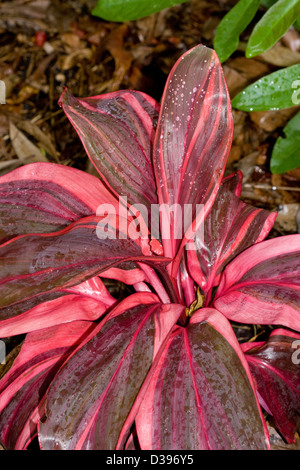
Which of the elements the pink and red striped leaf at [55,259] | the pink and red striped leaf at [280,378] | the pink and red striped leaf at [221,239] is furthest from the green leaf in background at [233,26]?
the pink and red striped leaf at [280,378]

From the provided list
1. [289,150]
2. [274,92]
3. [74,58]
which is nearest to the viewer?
[274,92]

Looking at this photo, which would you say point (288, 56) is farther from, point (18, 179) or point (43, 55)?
point (18, 179)

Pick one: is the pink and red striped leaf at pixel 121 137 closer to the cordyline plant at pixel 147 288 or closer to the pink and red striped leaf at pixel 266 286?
the cordyline plant at pixel 147 288

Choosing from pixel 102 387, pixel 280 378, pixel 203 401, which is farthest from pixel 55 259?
pixel 280 378

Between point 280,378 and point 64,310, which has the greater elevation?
point 64,310

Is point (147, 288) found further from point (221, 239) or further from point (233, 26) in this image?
point (233, 26)
